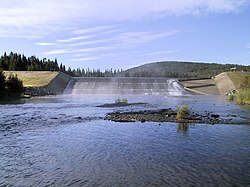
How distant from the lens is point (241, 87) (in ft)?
275

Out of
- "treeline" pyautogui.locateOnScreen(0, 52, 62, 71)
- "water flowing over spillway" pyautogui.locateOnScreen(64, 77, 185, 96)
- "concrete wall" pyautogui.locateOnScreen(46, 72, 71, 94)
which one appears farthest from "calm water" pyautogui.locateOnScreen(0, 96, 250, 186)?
"treeline" pyautogui.locateOnScreen(0, 52, 62, 71)

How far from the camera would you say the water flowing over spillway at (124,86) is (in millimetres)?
93931

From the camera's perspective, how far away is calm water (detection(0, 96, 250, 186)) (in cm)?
1245

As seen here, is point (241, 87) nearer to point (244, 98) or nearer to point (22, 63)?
point (244, 98)

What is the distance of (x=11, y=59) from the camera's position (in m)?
134

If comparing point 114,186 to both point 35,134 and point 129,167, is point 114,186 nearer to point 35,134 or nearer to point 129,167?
point 129,167

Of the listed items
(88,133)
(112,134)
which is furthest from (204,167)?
(88,133)

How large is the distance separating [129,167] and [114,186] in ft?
8.86

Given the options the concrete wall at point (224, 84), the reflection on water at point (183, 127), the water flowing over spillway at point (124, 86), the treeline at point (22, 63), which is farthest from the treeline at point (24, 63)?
the reflection on water at point (183, 127)

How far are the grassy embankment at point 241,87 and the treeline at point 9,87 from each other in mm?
47361

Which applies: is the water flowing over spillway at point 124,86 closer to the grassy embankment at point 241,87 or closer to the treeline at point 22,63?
the grassy embankment at point 241,87

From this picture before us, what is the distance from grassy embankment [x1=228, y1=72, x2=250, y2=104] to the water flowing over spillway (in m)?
16.3

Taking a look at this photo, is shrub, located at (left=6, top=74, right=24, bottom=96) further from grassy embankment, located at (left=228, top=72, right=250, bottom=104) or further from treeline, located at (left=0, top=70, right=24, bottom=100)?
grassy embankment, located at (left=228, top=72, right=250, bottom=104)

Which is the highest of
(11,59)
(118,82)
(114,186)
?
(11,59)
